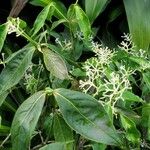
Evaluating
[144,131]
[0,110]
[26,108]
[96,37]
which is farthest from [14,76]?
[96,37]

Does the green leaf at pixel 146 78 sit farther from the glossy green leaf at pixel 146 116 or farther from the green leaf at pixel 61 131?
the green leaf at pixel 61 131

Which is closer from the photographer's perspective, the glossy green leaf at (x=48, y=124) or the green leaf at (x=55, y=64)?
the green leaf at (x=55, y=64)

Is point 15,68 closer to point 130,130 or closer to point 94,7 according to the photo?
point 130,130

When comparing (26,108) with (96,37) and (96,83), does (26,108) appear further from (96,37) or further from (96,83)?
(96,37)

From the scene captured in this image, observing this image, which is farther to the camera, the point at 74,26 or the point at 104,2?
the point at 104,2

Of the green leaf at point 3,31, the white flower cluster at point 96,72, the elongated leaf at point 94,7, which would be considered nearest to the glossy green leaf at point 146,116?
the white flower cluster at point 96,72
